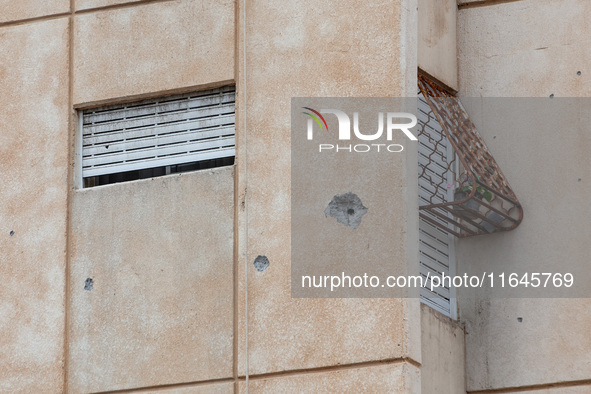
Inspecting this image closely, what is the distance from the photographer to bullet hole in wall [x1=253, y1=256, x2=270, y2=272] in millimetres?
9180

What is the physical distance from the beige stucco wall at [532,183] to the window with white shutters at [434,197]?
0.14 meters

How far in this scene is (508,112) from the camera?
34.1 ft

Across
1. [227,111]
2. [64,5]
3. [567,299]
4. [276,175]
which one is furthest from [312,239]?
[64,5]

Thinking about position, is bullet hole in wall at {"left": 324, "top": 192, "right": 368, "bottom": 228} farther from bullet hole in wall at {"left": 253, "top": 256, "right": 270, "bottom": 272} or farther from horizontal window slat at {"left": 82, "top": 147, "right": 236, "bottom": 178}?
horizontal window slat at {"left": 82, "top": 147, "right": 236, "bottom": 178}

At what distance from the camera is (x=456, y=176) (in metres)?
10.4

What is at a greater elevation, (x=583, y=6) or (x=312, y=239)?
(x=583, y=6)

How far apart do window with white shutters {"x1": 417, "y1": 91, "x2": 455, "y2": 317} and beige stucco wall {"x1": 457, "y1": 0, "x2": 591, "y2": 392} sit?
0.45 feet

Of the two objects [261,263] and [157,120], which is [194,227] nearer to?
[261,263]

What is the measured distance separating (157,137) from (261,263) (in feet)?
4.74

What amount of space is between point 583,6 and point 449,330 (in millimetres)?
2733

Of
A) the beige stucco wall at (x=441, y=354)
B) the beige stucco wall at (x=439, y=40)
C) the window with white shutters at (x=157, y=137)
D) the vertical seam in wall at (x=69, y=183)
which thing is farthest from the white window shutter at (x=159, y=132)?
the beige stucco wall at (x=441, y=354)

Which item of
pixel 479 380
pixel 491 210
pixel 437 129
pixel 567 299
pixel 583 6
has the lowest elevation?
pixel 479 380

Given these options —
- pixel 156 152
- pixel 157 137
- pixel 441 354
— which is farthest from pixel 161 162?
pixel 441 354

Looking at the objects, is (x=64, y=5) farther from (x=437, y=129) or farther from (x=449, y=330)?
(x=449, y=330)
